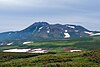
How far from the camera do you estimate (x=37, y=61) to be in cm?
6712

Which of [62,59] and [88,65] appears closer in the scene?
[88,65]

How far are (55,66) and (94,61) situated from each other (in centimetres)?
1009

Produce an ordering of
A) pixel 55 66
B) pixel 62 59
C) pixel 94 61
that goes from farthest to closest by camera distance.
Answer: pixel 62 59
pixel 94 61
pixel 55 66

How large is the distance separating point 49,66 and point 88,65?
24.6 feet

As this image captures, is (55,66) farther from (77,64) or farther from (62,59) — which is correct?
(62,59)

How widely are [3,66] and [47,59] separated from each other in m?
12.1

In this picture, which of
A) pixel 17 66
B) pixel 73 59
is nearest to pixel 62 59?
pixel 73 59

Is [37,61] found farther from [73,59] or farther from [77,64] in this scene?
[77,64]

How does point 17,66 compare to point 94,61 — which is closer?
point 17,66

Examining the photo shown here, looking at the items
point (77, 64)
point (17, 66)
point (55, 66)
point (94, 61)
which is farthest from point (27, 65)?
point (94, 61)

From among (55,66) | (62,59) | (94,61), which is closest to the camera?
(55,66)

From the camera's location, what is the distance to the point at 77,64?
189ft

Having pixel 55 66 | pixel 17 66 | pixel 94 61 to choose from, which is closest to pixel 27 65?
pixel 17 66

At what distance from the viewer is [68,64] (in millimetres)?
58594
